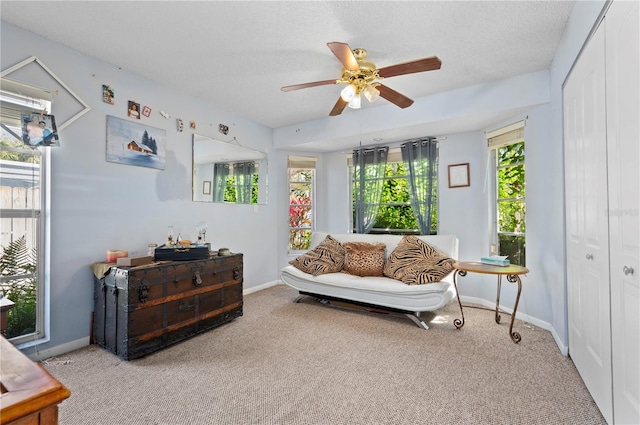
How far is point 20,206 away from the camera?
2348 mm

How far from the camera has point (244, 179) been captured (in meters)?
4.34

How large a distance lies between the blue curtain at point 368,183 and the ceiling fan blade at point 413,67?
7.69 feet

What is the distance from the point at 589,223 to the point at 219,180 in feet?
11.9

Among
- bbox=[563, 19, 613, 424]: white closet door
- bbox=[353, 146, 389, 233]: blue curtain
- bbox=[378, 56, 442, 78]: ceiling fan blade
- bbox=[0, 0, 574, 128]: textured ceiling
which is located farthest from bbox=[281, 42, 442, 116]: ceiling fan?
bbox=[353, 146, 389, 233]: blue curtain

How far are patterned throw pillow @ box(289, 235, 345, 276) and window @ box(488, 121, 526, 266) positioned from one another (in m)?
1.92

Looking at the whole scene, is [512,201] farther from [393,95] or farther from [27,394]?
[27,394]

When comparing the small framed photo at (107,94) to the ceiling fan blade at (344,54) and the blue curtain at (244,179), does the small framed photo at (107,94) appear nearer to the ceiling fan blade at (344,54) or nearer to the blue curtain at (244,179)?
the blue curtain at (244,179)

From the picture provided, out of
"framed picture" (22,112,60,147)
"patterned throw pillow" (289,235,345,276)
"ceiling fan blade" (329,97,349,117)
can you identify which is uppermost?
"ceiling fan blade" (329,97,349,117)

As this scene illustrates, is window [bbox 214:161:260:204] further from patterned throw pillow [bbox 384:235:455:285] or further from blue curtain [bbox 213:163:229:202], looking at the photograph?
patterned throw pillow [bbox 384:235:455:285]

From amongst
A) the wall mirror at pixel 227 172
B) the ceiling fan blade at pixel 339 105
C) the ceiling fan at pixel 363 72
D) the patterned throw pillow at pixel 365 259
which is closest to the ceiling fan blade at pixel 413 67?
the ceiling fan at pixel 363 72

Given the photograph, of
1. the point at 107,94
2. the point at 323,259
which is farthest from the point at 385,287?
the point at 107,94

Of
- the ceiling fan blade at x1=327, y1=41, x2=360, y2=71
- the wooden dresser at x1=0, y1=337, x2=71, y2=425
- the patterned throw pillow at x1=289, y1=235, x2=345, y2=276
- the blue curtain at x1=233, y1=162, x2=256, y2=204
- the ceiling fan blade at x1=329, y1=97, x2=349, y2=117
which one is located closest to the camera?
the wooden dresser at x1=0, y1=337, x2=71, y2=425

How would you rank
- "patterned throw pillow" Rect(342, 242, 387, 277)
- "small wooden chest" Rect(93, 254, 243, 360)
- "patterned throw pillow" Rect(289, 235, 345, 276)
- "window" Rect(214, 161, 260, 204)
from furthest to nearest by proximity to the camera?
"window" Rect(214, 161, 260, 204) < "patterned throw pillow" Rect(289, 235, 345, 276) < "patterned throw pillow" Rect(342, 242, 387, 277) < "small wooden chest" Rect(93, 254, 243, 360)

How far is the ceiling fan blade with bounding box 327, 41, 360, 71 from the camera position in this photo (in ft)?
6.56
